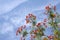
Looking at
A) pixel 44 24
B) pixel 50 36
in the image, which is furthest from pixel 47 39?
pixel 44 24

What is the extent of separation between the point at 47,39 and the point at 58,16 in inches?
60.2

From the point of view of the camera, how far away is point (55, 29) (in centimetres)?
1006

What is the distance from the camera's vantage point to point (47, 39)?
1017 cm

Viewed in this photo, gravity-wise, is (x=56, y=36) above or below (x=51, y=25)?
below

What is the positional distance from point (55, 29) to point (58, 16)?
881 millimetres

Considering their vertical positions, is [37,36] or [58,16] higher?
[58,16]

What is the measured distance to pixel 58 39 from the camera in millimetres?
9898

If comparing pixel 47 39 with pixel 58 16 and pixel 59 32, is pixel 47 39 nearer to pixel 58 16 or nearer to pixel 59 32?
pixel 59 32

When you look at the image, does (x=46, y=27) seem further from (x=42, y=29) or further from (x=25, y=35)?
(x=25, y=35)

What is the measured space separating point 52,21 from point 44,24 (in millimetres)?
519

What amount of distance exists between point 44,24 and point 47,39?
91 cm

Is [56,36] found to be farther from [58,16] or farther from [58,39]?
[58,16]

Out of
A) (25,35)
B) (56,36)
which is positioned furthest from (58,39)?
(25,35)

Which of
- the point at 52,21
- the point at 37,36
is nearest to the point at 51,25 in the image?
the point at 52,21
